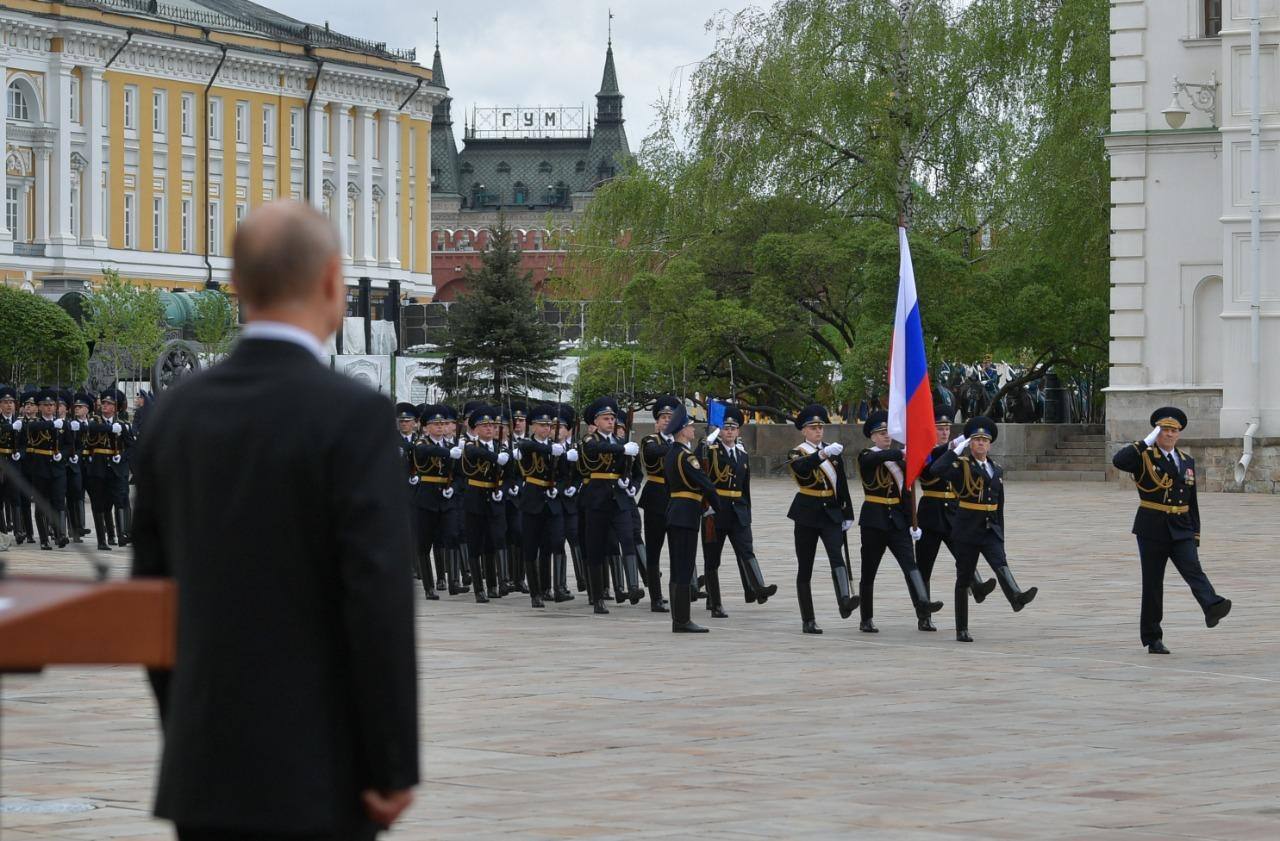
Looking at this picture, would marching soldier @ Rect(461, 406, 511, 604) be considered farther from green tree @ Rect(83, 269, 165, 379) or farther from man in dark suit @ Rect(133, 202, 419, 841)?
green tree @ Rect(83, 269, 165, 379)

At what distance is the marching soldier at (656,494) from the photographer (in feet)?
61.4

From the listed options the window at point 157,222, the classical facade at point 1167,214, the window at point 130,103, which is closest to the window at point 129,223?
the window at point 157,222

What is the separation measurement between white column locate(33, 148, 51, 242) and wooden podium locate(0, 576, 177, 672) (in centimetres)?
8849

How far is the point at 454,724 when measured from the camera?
11.7 metres

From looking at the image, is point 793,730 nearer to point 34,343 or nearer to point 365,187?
point 34,343

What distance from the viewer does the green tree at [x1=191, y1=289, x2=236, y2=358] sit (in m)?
74.9

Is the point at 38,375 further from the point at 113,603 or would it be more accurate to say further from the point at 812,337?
the point at 113,603

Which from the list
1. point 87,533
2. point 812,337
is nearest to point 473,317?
point 812,337

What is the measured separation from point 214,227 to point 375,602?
314ft

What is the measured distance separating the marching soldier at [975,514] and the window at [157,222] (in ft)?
266

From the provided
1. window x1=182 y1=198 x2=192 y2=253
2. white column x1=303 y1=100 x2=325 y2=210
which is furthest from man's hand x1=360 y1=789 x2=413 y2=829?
white column x1=303 y1=100 x2=325 y2=210

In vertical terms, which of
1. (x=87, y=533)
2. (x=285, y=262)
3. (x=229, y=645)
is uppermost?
(x=285, y=262)

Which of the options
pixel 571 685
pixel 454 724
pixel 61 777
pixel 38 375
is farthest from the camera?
pixel 38 375

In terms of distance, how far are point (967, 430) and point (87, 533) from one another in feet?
54.0
